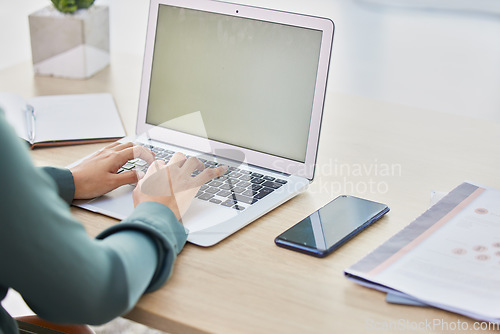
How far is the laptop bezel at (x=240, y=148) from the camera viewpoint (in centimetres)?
100

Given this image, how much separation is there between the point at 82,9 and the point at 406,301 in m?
1.21

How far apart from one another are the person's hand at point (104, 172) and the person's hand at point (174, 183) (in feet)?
0.19

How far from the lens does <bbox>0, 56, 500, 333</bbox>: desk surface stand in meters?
0.71

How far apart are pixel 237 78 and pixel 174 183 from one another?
0.27 meters

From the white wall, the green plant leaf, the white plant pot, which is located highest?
the green plant leaf

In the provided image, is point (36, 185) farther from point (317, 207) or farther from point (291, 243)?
point (317, 207)

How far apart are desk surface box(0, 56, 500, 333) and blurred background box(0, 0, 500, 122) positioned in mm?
1994

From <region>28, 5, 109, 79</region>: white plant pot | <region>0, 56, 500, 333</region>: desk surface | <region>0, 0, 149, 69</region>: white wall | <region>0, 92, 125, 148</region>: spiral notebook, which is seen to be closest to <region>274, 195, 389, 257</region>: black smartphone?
<region>0, 56, 500, 333</region>: desk surface

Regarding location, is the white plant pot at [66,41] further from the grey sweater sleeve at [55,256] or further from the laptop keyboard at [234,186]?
the grey sweater sleeve at [55,256]

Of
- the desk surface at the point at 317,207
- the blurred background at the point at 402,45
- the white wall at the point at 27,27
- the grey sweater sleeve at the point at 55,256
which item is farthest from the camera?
the blurred background at the point at 402,45

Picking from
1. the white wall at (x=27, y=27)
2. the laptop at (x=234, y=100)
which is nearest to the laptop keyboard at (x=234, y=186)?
the laptop at (x=234, y=100)

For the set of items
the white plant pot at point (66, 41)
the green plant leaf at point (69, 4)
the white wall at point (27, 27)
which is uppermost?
the green plant leaf at point (69, 4)

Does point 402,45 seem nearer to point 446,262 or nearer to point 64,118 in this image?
point 64,118

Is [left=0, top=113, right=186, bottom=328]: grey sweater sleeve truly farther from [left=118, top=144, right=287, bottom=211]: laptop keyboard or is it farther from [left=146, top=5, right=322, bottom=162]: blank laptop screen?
[left=146, top=5, right=322, bottom=162]: blank laptop screen
